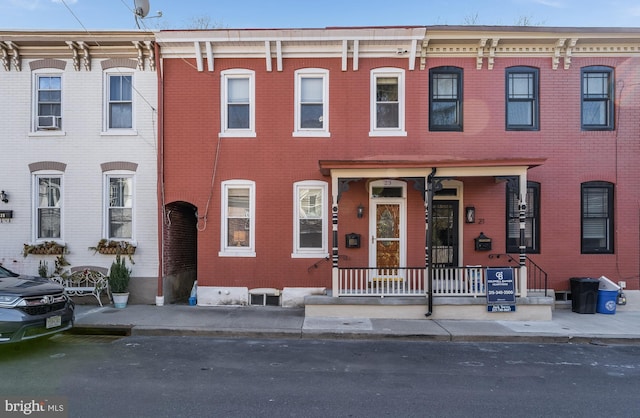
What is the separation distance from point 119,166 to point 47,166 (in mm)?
1973

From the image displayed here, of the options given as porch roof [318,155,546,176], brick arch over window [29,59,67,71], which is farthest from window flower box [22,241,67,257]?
porch roof [318,155,546,176]

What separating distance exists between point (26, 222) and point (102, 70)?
467 cm

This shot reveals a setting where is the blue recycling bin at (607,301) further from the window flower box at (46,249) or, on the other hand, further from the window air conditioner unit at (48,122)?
the window air conditioner unit at (48,122)

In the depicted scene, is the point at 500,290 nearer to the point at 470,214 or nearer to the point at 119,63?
the point at 470,214

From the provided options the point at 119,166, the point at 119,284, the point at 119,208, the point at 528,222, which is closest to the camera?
the point at 119,284

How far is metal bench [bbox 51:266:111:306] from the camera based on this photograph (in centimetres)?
1088

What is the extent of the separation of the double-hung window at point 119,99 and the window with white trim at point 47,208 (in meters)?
2.25

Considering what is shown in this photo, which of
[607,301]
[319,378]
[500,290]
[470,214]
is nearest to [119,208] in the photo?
[319,378]

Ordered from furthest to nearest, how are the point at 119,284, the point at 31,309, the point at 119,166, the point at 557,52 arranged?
the point at 119,166 → the point at 557,52 → the point at 119,284 → the point at 31,309

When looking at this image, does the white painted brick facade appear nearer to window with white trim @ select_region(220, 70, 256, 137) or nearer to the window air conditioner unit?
→ the window air conditioner unit

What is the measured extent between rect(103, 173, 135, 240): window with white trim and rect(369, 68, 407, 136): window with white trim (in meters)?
6.85

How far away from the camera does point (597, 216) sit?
11055 mm

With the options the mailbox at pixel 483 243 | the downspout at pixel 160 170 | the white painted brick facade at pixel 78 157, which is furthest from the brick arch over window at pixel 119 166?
the mailbox at pixel 483 243

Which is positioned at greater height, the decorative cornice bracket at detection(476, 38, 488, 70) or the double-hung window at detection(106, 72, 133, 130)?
the decorative cornice bracket at detection(476, 38, 488, 70)
